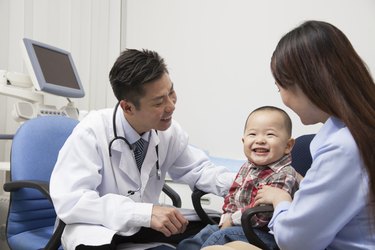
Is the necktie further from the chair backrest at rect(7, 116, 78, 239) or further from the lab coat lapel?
the chair backrest at rect(7, 116, 78, 239)

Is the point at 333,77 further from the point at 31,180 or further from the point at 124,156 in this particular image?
the point at 31,180

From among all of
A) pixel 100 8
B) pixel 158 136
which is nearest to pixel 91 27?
pixel 100 8

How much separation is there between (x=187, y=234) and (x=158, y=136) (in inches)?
15.4

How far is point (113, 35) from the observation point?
9.98 feet

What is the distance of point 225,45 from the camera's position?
2.69m

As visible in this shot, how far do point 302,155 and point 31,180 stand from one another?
107cm

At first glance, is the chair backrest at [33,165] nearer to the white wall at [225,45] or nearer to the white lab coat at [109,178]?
the white lab coat at [109,178]

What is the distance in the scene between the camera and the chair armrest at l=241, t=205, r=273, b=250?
112 centimetres

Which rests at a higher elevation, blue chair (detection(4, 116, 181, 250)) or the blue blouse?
the blue blouse

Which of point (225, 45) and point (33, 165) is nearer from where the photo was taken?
point (33, 165)

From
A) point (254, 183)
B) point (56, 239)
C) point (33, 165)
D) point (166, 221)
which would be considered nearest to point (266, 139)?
point (254, 183)

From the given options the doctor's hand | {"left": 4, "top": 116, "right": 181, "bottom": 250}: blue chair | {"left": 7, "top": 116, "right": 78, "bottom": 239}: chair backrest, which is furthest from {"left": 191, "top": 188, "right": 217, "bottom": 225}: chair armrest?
{"left": 7, "top": 116, "right": 78, "bottom": 239}: chair backrest

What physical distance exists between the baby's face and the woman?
42cm

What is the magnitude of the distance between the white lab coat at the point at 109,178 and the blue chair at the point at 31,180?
0.29m
